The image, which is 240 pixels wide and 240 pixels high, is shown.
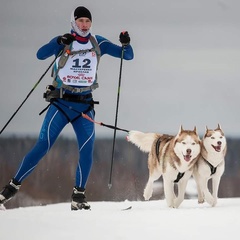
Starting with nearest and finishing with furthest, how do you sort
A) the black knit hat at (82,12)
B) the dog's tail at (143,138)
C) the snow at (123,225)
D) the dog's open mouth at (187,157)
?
1. the snow at (123,225)
2. the black knit hat at (82,12)
3. the dog's open mouth at (187,157)
4. the dog's tail at (143,138)

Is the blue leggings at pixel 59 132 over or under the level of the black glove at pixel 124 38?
under

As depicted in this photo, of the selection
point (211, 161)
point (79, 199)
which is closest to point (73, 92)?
point (79, 199)

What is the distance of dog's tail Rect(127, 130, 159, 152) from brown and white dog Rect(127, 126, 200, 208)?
0.10ft

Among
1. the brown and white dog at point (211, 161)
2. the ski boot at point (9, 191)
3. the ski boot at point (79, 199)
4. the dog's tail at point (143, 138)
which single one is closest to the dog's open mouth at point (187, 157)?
the brown and white dog at point (211, 161)

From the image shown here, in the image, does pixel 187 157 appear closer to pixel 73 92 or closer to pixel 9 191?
pixel 73 92

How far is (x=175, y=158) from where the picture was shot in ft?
23.0

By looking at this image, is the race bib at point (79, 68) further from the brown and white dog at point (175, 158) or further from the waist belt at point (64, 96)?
the brown and white dog at point (175, 158)

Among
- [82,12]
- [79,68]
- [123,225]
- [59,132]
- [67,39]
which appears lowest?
[123,225]

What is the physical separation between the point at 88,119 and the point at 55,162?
33058 mm

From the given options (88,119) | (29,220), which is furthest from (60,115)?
(29,220)

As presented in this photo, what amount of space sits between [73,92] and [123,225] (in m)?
1.40

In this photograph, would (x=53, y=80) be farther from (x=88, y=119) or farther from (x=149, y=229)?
(x=149, y=229)

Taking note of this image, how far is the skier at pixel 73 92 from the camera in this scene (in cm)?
609

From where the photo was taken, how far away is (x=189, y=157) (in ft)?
22.6
